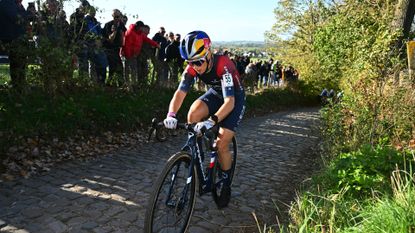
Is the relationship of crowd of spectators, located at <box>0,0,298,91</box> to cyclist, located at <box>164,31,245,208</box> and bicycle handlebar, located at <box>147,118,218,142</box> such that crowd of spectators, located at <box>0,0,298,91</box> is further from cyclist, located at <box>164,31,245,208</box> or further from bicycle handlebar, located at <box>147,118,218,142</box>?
bicycle handlebar, located at <box>147,118,218,142</box>

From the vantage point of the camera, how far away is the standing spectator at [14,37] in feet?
24.6

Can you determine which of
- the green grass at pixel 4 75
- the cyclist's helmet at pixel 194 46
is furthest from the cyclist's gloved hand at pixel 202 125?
the green grass at pixel 4 75

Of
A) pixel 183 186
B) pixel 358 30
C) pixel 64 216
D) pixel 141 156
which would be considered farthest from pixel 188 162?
pixel 358 30

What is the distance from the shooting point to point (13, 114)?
275 inches

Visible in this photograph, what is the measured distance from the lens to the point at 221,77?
503cm

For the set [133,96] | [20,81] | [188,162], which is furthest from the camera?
[133,96]

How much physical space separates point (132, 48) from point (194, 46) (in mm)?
6329

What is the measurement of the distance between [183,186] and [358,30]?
8.53 meters

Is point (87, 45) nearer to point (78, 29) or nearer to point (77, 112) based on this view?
point (78, 29)

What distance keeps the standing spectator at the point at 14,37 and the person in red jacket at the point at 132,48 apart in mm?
3182

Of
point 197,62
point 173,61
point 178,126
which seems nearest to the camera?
point 178,126

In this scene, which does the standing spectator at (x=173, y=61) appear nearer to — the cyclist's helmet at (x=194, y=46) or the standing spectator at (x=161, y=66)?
the standing spectator at (x=161, y=66)

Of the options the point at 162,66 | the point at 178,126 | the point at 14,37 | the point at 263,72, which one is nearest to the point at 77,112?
the point at 14,37

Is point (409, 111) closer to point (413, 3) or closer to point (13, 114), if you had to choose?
point (413, 3)
